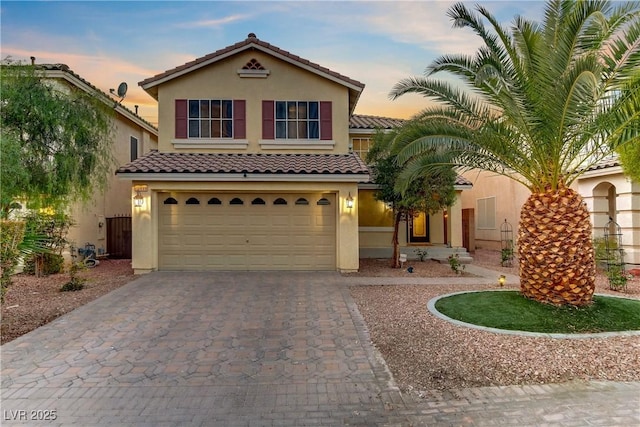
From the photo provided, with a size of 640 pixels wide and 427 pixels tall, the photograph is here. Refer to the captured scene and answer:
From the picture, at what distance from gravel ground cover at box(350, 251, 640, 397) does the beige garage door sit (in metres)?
5.42

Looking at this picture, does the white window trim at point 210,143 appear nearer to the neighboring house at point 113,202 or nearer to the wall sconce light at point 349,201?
the neighboring house at point 113,202

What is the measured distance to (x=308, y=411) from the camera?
388 cm

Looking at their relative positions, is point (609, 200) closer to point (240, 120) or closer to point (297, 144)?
point (297, 144)

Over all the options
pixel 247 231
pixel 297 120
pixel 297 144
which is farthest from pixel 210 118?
pixel 247 231

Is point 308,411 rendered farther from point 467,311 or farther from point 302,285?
point 302,285

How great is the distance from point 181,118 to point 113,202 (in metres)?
6.48

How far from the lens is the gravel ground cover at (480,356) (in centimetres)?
448

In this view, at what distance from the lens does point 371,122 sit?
711 inches

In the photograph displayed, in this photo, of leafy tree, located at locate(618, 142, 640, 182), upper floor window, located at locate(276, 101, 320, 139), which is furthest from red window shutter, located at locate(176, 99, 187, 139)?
leafy tree, located at locate(618, 142, 640, 182)

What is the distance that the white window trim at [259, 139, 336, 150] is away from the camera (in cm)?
1312

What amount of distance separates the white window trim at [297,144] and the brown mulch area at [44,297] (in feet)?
21.4

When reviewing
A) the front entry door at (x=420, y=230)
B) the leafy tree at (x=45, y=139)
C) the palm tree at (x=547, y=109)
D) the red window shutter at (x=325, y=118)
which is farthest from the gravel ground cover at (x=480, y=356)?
the front entry door at (x=420, y=230)

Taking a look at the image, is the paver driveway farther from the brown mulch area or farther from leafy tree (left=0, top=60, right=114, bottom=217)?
leafy tree (left=0, top=60, right=114, bottom=217)

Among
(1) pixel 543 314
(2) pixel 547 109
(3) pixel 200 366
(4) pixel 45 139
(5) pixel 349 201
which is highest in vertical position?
(4) pixel 45 139
